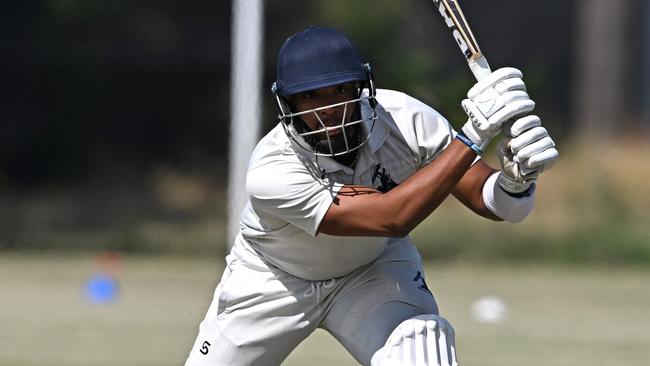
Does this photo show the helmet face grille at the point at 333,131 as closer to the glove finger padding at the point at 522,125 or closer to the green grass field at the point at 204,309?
the glove finger padding at the point at 522,125

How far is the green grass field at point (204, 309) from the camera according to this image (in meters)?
7.31

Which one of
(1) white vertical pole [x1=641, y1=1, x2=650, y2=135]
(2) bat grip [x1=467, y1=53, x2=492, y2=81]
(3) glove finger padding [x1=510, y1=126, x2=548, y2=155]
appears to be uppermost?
(2) bat grip [x1=467, y1=53, x2=492, y2=81]

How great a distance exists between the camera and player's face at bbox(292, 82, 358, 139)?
13.9ft

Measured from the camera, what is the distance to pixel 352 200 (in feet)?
13.9

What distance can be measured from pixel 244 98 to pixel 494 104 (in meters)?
7.46

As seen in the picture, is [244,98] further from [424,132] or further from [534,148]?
[534,148]

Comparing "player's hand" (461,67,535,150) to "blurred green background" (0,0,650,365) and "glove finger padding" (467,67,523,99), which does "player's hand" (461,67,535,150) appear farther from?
"blurred green background" (0,0,650,365)

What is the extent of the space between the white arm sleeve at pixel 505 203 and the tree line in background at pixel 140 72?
29.1 ft

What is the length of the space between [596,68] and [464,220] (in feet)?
15.5

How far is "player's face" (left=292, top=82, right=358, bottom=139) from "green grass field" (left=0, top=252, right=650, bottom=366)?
9.61ft

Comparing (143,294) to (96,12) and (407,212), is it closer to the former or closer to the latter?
(96,12)

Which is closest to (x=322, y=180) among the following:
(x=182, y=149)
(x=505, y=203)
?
(x=505, y=203)

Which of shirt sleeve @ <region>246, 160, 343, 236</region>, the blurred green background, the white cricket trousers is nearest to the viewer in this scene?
shirt sleeve @ <region>246, 160, 343, 236</region>

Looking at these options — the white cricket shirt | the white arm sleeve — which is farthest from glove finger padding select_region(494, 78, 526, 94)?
the white cricket shirt
